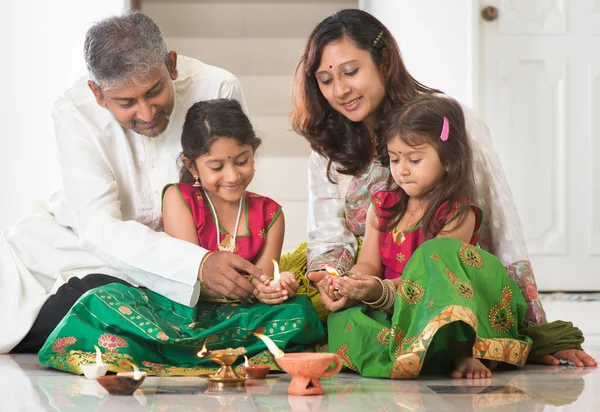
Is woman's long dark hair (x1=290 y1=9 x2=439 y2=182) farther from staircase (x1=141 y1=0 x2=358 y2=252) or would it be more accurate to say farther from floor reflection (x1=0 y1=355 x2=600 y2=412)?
staircase (x1=141 y1=0 x2=358 y2=252)

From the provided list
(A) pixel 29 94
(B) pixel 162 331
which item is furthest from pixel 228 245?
(A) pixel 29 94

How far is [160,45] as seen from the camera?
2.91m

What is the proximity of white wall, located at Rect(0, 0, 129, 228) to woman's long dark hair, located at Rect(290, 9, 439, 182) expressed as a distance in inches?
94.1

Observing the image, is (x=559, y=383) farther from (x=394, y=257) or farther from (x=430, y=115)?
(x=430, y=115)

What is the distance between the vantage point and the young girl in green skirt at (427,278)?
2.36 metres

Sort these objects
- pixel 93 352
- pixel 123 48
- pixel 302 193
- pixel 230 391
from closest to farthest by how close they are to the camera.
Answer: pixel 230 391, pixel 93 352, pixel 123 48, pixel 302 193

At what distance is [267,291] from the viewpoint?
8.63ft

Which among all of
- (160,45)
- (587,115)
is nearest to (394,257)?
(160,45)

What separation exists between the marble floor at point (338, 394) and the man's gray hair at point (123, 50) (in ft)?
3.01

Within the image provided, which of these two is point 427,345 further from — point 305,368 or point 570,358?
point 570,358

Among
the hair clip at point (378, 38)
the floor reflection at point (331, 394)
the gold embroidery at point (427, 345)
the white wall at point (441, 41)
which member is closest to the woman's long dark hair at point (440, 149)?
the hair clip at point (378, 38)

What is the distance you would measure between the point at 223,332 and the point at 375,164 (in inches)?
30.7

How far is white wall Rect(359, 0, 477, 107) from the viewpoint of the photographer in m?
5.26

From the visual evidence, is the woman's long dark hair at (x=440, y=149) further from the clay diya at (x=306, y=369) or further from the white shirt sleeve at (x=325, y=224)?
the clay diya at (x=306, y=369)
